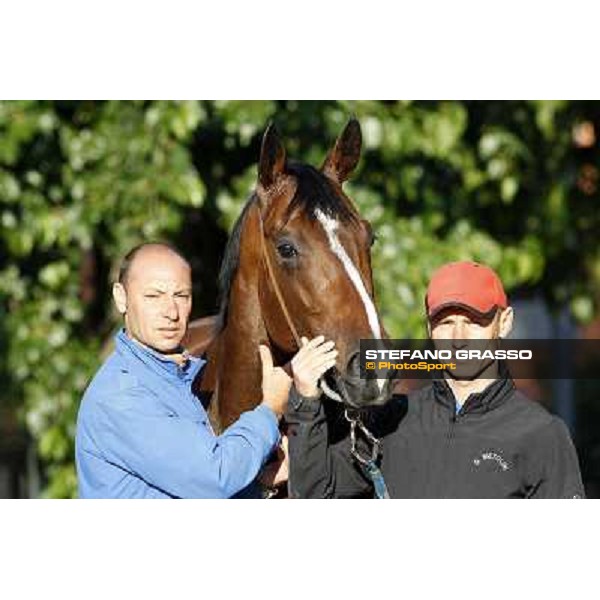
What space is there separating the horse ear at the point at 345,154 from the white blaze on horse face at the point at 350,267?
30 centimetres

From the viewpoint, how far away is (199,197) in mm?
5590

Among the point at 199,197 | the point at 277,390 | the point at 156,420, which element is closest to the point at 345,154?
the point at 277,390

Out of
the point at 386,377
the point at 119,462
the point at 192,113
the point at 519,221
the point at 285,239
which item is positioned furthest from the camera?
the point at 519,221

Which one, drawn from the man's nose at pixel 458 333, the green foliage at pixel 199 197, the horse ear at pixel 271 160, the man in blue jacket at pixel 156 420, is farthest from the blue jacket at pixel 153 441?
Answer: the green foliage at pixel 199 197

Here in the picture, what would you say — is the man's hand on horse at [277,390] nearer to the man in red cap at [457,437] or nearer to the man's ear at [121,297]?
the man in red cap at [457,437]

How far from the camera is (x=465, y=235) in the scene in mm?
6062

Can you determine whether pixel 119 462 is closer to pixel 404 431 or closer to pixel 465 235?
pixel 404 431

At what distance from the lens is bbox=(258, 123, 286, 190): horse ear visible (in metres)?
3.00

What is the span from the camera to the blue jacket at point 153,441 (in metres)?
2.41

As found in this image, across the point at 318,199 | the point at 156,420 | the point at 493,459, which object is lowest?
the point at 493,459

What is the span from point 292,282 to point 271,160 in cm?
32

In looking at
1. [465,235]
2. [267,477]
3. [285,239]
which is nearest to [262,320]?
[285,239]

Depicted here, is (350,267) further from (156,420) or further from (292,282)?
(156,420)

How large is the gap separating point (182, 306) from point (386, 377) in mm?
476
